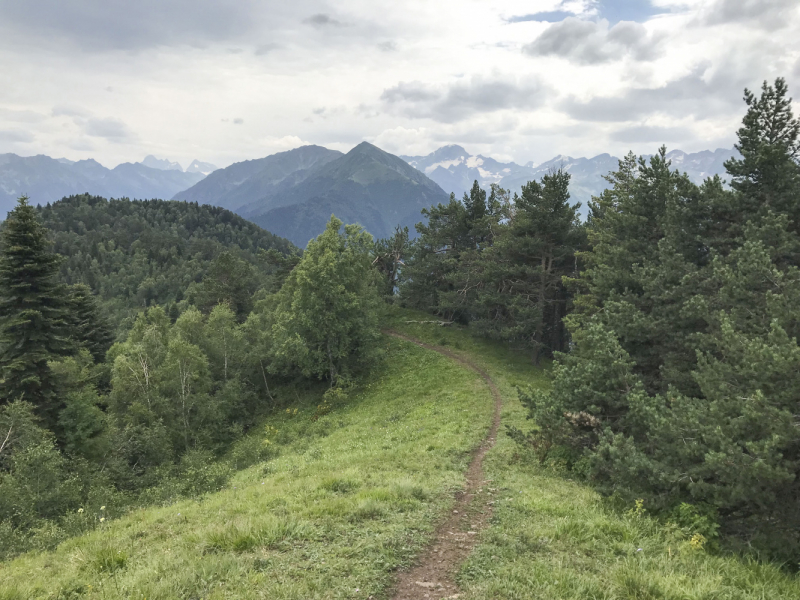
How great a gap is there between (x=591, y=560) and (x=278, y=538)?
6523mm

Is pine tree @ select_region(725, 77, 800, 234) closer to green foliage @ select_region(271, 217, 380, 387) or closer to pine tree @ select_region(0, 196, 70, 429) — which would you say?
green foliage @ select_region(271, 217, 380, 387)

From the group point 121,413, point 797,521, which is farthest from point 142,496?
point 797,521

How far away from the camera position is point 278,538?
9.14 metres

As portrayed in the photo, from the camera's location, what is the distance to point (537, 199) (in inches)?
1487

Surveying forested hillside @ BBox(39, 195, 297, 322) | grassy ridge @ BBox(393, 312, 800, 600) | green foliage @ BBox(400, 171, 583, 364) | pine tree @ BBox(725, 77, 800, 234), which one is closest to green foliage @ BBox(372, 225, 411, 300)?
green foliage @ BBox(400, 171, 583, 364)

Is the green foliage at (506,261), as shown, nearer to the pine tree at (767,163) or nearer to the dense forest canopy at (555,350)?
the dense forest canopy at (555,350)

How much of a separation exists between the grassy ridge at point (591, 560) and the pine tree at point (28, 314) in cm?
2729

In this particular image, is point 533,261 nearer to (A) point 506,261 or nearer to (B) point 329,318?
(A) point 506,261

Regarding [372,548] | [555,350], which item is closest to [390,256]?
[555,350]

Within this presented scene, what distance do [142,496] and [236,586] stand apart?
541 inches

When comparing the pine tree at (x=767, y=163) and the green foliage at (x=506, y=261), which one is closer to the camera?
the pine tree at (x=767, y=163)

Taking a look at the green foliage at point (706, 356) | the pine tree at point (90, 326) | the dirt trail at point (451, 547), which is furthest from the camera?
→ the pine tree at point (90, 326)

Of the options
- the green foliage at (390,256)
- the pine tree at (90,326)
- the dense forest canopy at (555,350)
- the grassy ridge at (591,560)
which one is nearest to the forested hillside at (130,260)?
the pine tree at (90,326)

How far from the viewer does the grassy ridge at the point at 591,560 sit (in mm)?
7035
